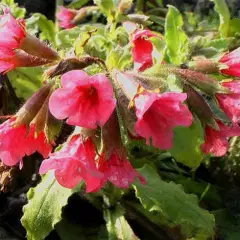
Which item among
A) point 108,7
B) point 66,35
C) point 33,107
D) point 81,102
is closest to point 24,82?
point 66,35

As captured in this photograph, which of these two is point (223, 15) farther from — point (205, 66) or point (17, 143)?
point (17, 143)

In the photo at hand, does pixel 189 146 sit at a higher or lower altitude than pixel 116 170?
lower

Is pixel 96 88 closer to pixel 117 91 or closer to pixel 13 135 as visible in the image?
pixel 117 91

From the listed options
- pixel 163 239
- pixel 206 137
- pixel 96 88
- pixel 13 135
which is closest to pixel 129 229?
pixel 163 239

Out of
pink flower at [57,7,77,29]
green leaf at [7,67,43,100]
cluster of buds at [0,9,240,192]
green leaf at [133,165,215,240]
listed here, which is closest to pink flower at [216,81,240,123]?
cluster of buds at [0,9,240,192]

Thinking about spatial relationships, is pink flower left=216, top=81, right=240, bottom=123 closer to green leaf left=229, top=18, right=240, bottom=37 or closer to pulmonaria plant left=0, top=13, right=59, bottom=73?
pulmonaria plant left=0, top=13, right=59, bottom=73

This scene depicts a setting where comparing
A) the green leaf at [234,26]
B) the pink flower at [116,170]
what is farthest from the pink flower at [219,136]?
the green leaf at [234,26]

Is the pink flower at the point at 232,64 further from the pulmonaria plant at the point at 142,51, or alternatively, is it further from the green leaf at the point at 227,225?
the green leaf at the point at 227,225
